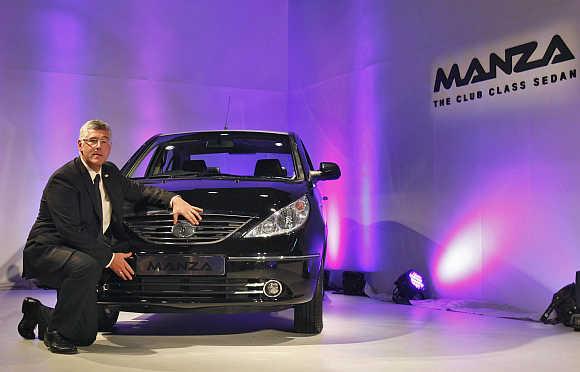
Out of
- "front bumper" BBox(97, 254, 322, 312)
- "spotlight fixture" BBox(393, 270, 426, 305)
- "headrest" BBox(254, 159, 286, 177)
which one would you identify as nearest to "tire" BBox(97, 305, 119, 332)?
"front bumper" BBox(97, 254, 322, 312)

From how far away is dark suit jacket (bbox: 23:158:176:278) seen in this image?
3787 millimetres

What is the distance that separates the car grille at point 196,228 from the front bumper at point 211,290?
0.57 ft

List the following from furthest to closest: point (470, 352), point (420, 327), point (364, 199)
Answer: point (364, 199)
point (420, 327)
point (470, 352)

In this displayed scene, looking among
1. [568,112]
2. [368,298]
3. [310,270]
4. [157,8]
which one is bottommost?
[368,298]

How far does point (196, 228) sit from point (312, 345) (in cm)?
97

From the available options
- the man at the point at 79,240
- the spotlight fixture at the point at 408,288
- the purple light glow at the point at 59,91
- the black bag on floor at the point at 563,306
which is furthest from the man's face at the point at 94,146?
the purple light glow at the point at 59,91

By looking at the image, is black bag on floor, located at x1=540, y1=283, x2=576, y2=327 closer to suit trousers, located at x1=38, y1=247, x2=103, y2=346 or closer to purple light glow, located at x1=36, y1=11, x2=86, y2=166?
suit trousers, located at x1=38, y1=247, x2=103, y2=346

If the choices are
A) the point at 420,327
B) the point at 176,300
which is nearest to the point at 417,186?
the point at 420,327

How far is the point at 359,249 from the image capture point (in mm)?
8148

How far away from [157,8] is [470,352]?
20.7 ft

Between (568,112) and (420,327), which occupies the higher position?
(568,112)

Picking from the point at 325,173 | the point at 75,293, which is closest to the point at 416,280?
the point at 325,173

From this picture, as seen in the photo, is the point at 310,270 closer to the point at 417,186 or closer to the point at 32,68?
the point at 417,186

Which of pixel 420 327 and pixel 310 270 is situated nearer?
pixel 310 270
